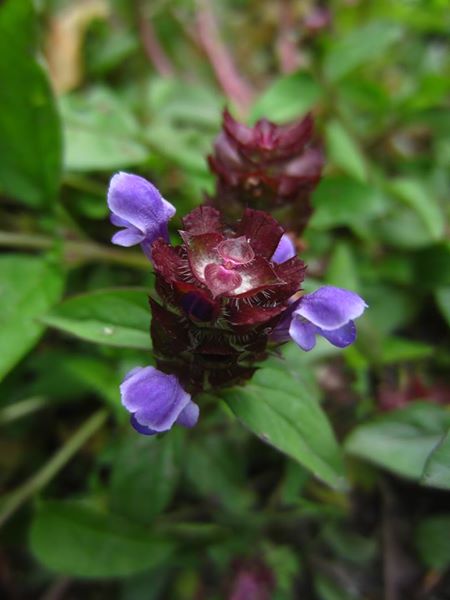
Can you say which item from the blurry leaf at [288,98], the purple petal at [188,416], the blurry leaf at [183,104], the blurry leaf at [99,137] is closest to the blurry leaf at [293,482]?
the purple petal at [188,416]

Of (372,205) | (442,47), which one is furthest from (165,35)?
(372,205)

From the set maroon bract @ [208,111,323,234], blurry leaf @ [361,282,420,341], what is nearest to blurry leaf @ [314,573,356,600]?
blurry leaf @ [361,282,420,341]

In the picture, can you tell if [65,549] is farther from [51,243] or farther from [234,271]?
[234,271]

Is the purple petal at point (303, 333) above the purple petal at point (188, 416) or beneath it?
above

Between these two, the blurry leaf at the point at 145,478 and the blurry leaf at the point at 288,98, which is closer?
the blurry leaf at the point at 145,478

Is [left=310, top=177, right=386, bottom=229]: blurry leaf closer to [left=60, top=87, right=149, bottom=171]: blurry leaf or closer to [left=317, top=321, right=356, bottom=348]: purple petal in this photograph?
[left=60, top=87, right=149, bottom=171]: blurry leaf

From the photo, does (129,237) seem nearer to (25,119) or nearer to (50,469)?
(25,119)

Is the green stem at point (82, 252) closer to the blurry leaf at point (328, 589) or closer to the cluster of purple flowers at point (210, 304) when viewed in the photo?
the cluster of purple flowers at point (210, 304)

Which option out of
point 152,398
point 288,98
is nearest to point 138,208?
point 152,398
